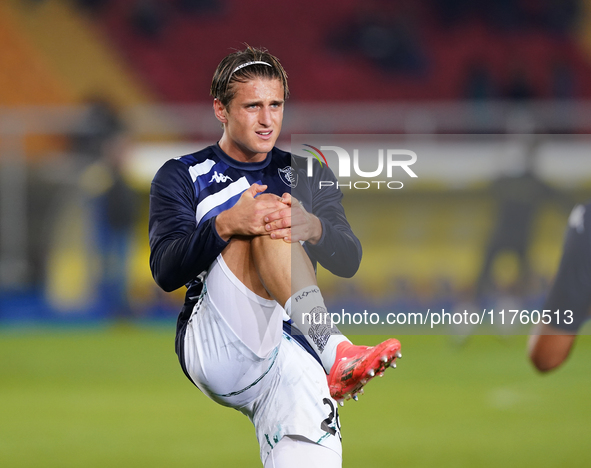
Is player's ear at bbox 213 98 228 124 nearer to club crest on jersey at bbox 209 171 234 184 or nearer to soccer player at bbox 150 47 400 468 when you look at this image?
soccer player at bbox 150 47 400 468

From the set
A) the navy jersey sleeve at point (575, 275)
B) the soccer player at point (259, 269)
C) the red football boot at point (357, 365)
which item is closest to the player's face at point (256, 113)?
the soccer player at point (259, 269)

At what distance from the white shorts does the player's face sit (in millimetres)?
481

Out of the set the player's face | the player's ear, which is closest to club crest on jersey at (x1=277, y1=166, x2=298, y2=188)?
the player's face

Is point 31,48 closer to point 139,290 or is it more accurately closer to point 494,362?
point 139,290

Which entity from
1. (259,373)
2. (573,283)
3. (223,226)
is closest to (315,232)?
(223,226)

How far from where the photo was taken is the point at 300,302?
2.73 meters

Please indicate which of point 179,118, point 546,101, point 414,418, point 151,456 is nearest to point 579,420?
point 414,418

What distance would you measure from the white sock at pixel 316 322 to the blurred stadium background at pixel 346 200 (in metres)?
1.10

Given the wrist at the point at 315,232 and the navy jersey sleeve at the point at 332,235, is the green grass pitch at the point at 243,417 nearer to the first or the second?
the navy jersey sleeve at the point at 332,235

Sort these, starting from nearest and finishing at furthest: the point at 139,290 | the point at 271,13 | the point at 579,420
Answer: the point at 579,420 < the point at 139,290 < the point at 271,13

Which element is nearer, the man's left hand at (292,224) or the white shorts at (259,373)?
the man's left hand at (292,224)

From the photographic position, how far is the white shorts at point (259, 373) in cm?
284

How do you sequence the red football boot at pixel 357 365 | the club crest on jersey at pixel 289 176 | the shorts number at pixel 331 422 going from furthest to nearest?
1. the club crest on jersey at pixel 289 176
2. the shorts number at pixel 331 422
3. the red football boot at pixel 357 365

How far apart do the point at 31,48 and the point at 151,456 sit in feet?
35.2
